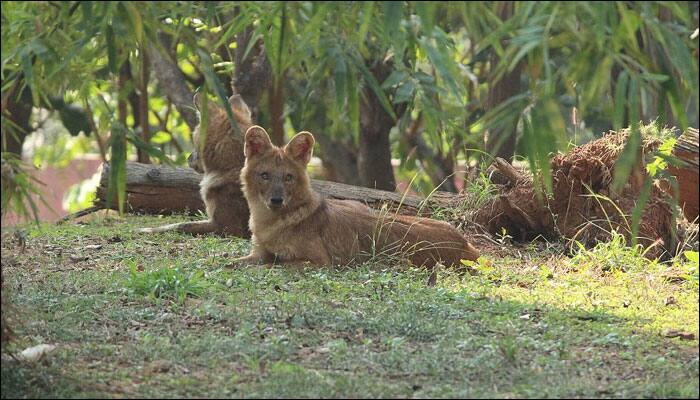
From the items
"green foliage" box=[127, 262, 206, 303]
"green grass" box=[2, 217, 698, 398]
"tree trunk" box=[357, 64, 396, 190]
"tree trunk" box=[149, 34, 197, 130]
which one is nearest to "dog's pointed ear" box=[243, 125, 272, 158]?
"green grass" box=[2, 217, 698, 398]

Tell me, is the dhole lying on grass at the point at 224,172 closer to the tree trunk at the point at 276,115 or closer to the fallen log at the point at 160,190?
the fallen log at the point at 160,190

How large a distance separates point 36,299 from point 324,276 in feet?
6.74

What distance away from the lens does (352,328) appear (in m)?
6.66

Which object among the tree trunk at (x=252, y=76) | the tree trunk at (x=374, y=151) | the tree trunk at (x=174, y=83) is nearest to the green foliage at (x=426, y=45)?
the tree trunk at (x=252, y=76)

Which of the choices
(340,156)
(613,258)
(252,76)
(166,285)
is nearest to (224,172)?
(166,285)

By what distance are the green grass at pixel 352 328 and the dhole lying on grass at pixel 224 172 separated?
1446 millimetres

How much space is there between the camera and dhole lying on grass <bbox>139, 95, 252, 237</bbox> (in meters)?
10.7

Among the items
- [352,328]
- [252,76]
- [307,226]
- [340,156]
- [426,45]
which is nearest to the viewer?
[426,45]

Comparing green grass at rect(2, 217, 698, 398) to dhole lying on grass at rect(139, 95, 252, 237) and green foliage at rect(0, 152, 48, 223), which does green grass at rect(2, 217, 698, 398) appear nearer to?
green foliage at rect(0, 152, 48, 223)

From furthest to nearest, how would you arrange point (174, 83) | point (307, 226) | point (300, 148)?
point (174, 83) → point (300, 148) → point (307, 226)

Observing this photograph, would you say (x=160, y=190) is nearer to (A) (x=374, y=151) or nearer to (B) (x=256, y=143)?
(B) (x=256, y=143)

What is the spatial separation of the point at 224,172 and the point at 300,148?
1627 millimetres

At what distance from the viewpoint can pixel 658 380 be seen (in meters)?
5.58

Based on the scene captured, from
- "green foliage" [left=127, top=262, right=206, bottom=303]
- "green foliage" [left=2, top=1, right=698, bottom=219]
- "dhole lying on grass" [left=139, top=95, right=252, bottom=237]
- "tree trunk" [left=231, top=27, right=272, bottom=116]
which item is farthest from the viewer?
"tree trunk" [left=231, top=27, right=272, bottom=116]
